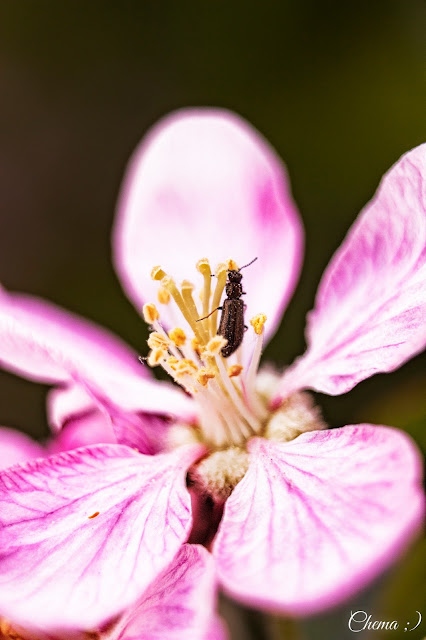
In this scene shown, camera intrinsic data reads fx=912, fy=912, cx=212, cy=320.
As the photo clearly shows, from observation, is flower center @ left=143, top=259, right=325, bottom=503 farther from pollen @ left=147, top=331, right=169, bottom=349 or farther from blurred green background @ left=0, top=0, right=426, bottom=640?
blurred green background @ left=0, top=0, right=426, bottom=640

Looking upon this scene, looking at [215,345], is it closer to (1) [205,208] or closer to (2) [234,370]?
(2) [234,370]

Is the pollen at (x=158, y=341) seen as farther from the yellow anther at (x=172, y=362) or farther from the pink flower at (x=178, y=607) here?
the pink flower at (x=178, y=607)

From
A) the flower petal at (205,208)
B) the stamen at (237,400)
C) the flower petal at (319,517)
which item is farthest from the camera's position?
the flower petal at (205,208)

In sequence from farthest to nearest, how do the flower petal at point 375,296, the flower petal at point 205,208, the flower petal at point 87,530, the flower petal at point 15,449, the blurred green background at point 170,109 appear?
the blurred green background at point 170,109, the flower petal at point 205,208, the flower petal at point 15,449, the flower petal at point 375,296, the flower petal at point 87,530

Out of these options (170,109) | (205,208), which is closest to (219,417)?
(205,208)

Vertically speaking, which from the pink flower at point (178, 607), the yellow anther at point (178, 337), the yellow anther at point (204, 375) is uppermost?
the yellow anther at point (178, 337)

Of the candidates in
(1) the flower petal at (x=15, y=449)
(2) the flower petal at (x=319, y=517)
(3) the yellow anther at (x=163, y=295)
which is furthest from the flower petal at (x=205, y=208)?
(2) the flower petal at (x=319, y=517)

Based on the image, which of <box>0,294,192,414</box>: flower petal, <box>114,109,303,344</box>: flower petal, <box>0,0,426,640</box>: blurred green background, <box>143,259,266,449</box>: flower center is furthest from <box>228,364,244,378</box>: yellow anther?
<box>0,0,426,640</box>: blurred green background
